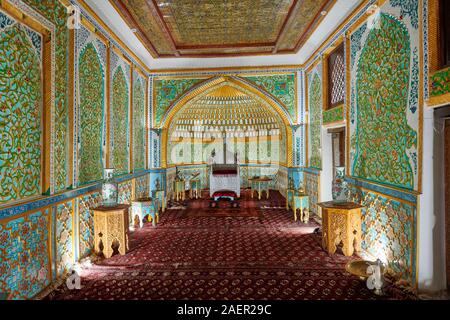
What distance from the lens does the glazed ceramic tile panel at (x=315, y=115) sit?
6.37 metres

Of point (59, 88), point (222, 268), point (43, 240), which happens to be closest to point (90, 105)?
point (59, 88)

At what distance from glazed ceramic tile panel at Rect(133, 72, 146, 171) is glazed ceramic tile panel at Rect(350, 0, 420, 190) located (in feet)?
15.1

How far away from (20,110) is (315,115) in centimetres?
572

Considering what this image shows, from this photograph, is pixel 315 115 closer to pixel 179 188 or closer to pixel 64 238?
pixel 179 188

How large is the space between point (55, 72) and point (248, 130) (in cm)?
809

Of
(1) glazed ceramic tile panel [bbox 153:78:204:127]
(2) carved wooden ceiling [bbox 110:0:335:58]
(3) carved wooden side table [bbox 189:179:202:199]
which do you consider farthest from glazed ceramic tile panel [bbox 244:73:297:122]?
(3) carved wooden side table [bbox 189:179:202:199]

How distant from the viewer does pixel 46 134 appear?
10.6ft

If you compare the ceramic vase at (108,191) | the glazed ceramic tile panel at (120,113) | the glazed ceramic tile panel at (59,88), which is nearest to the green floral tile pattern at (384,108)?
the ceramic vase at (108,191)

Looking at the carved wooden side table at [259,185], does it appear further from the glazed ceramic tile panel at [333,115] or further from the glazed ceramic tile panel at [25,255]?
the glazed ceramic tile panel at [25,255]

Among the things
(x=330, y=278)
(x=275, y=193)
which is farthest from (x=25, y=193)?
(x=275, y=193)

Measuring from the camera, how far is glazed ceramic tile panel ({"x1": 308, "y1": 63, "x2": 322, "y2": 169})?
6.37m

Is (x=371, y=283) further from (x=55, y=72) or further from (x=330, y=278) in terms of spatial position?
(x=55, y=72)

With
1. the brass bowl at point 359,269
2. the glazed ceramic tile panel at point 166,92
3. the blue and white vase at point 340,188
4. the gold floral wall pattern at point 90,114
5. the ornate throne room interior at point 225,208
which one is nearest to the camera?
the ornate throne room interior at point 225,208

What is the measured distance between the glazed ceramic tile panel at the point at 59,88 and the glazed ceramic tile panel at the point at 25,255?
1.61 ft
